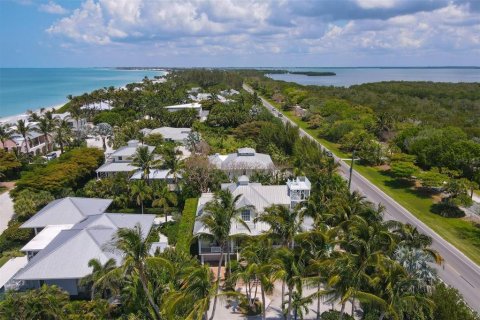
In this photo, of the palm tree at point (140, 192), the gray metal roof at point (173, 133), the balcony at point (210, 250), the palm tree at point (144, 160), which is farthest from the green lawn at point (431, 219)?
the gray metal roof at point (173, 133)

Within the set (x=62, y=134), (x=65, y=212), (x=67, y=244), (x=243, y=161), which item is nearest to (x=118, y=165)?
(x=65, y=212)

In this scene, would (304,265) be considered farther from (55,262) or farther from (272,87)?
(272,87)

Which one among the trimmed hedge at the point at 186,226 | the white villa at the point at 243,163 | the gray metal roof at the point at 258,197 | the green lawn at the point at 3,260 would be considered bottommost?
the green lawn at the point at 3,260

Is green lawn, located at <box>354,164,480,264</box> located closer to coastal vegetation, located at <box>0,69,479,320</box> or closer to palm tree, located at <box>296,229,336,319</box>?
coastal vegetation, located at <box>0,69,479,320</box>

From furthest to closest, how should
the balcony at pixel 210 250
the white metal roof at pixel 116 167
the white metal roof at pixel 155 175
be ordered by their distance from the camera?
the white metal roof at pixel 116 167 < the white metal roof at pixel 155 175 < the balcony at pixel 210 250

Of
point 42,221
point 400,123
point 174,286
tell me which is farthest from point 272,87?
point 174,286

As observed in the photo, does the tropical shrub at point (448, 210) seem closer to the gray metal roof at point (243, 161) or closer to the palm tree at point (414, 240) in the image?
the palm tree at point (414, 240)

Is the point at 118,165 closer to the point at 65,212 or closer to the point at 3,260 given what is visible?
the point at 65,212
